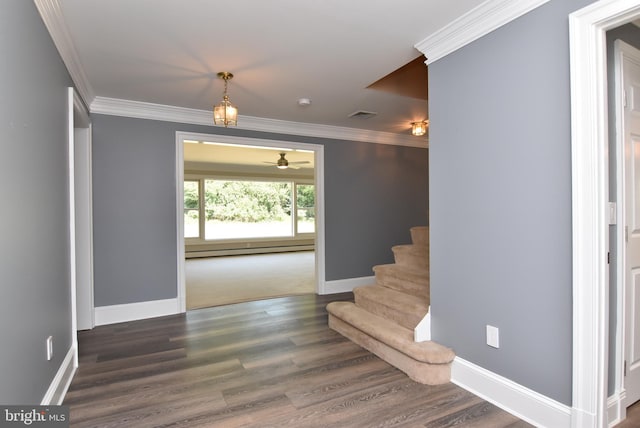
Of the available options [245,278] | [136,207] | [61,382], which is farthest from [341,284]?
[61,382]

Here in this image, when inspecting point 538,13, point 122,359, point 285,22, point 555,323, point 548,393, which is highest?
point 285,22

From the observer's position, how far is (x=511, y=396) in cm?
198

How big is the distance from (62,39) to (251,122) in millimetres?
2271

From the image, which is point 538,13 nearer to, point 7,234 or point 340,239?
point 7,234

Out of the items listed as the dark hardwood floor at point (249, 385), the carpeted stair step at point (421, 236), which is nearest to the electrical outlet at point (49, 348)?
the dark hardwood floor at point (249, 385)

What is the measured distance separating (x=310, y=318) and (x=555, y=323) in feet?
8.11

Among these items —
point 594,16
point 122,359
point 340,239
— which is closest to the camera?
point 594,16

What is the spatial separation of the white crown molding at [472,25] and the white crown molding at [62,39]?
2372 mm

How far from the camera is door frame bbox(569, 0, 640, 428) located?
5.28 feet

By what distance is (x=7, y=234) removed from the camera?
142 centimetres

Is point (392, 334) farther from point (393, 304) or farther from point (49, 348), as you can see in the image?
point (49, 348)

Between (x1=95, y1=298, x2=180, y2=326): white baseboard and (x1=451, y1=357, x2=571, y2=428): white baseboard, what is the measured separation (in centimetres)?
316

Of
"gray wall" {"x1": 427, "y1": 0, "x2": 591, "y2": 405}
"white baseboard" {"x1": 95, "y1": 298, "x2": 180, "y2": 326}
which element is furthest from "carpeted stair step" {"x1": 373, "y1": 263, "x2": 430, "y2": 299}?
"white baseboard" {"x1": 95, "y1": 298, "x2": 180, "y2": 326}

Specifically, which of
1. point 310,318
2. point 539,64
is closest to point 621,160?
point 539,64
